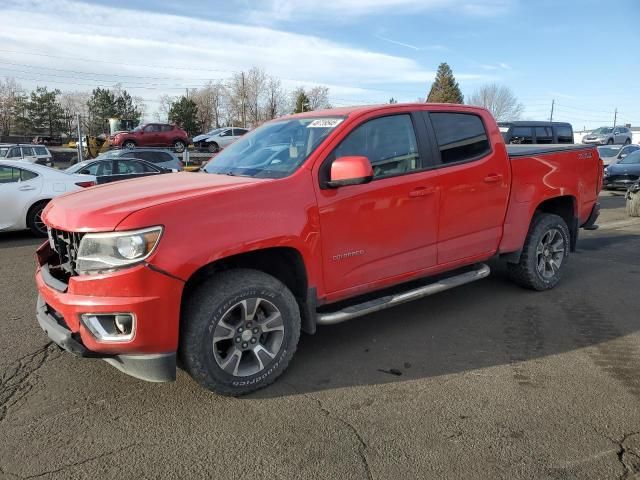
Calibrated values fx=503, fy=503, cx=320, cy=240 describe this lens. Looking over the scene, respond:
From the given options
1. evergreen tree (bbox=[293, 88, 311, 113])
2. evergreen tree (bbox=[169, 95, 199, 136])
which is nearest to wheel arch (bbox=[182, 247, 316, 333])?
evergreen tree (bbox=[169, 95, 199, 136])

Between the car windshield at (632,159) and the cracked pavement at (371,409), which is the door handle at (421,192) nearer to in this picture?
the cracked pavement at (371,409)

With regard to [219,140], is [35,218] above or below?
below

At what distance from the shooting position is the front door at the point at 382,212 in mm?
3590

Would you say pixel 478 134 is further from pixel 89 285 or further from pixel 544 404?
pixel 89 285

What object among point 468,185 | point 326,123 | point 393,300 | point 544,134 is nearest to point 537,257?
point 468,185

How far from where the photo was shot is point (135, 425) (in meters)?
2.98

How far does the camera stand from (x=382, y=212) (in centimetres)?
381

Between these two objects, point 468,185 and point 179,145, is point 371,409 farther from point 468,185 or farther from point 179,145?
point 179,145

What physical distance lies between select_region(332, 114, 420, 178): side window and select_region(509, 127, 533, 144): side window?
16841mm

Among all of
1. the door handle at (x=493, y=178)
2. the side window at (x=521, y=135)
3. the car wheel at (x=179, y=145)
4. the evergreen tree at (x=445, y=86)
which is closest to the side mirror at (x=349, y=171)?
the door handle at (x=493, y=178)

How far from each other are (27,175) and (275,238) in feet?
25.3

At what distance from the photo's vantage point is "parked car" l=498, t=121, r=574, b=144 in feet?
63.9

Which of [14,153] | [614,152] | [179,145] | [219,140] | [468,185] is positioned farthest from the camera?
[219,140]

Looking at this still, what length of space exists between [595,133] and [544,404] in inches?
1785
